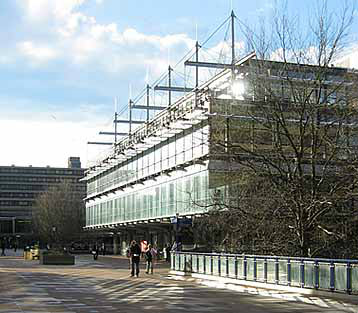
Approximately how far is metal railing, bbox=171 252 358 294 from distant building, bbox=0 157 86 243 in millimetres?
135158

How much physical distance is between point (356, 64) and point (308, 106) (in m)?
23.8

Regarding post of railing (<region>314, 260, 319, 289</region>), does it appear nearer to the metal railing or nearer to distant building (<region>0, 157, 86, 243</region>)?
the metal railing

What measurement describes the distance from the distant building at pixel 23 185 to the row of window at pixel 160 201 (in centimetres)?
8641

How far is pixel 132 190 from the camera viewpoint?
7006cm

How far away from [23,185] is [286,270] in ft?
506

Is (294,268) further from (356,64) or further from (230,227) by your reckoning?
(356,64)

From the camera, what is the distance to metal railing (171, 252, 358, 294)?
1979 cm

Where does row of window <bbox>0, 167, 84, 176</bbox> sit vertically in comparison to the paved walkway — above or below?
above

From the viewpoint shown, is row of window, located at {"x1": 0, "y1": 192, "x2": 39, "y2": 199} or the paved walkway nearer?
the paved walkway

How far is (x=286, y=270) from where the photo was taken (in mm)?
23297

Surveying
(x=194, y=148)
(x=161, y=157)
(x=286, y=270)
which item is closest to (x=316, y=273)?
(x=286, y=270)

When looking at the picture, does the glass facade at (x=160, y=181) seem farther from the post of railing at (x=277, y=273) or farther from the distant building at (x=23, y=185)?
the distant building at (x=23, y=185)

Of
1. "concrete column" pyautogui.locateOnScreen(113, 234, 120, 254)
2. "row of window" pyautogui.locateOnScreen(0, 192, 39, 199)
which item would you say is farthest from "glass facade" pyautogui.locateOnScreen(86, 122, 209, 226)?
"row of window" pyautogui.locateOnScreen(0, 192, 39, 199)

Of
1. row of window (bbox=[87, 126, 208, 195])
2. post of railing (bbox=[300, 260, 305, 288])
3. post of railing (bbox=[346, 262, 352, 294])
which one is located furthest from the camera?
row of window (bbox=[87, 126, 208, 195])
